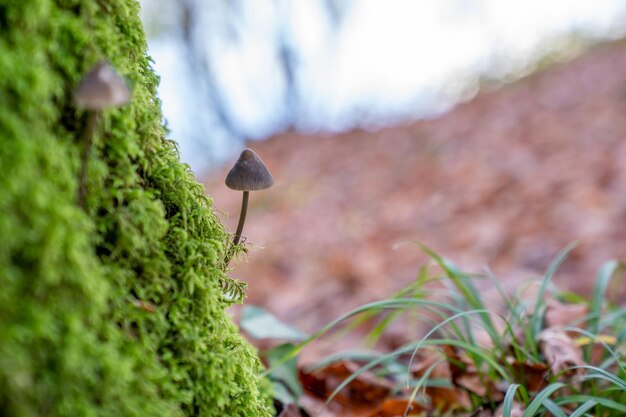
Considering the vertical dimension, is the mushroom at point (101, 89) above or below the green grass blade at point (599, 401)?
above

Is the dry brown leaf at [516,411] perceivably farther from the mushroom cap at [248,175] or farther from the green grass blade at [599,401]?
the mushroom cap at [248,175]

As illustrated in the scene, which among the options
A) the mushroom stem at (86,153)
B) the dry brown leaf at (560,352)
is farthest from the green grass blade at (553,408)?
the mushroom stem at (86,153)

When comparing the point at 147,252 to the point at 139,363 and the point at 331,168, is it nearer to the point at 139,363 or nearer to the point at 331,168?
the point at 139,363

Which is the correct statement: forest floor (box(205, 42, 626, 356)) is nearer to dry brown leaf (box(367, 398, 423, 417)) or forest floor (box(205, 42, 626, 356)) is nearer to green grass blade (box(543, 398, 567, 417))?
dry brown leaf (box(367, 398, 423, 417))

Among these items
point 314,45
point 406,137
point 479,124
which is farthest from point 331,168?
point 314,45

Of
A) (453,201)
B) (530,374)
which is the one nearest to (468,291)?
(530,374)

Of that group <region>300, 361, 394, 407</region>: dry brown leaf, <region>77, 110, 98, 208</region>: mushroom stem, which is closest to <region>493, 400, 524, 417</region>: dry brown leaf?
<region>300, 361, 394, 407</region>: dry brown leaf
